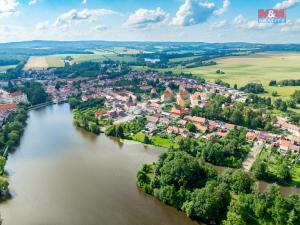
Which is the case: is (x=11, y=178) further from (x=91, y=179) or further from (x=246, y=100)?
(x=246, y=100)

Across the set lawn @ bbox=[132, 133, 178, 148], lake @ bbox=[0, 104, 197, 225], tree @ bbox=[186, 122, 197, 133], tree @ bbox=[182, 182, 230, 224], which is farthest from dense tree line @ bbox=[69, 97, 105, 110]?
tree @ bbox=[182, 182, 230, 224]

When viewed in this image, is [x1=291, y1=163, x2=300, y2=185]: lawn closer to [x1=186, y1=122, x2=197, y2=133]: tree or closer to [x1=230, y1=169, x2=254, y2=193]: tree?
[x1=230, y1=169, x2=254, y2=193]: tree

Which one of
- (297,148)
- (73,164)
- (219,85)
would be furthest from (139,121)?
(219,85)

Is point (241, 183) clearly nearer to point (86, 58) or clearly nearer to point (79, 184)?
point (79, 184)

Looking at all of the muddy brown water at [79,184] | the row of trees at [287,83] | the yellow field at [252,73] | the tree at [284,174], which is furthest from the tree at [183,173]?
the row of trees at [287,83]

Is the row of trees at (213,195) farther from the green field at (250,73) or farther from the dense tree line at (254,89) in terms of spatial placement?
the green field at (250,73)

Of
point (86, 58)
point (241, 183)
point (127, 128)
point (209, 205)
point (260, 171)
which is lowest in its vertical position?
point (260, 171)

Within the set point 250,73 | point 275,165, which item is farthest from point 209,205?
point 250,73
